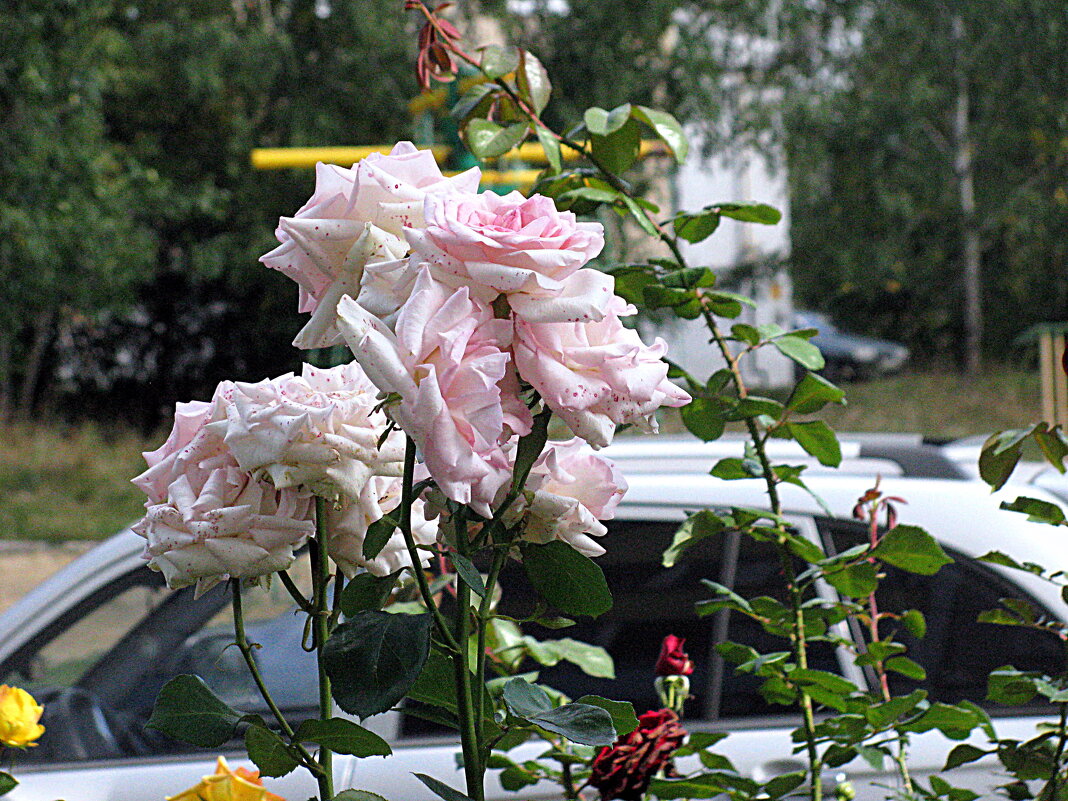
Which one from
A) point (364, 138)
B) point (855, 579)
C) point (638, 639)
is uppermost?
point (364, 138)

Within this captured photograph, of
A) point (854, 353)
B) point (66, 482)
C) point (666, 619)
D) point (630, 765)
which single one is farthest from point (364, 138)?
point (630, 765)

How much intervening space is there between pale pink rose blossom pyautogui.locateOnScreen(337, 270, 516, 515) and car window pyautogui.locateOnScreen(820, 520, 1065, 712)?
1776 mm

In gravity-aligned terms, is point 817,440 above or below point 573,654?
above

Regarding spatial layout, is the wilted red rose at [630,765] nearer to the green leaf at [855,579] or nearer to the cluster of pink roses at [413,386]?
the green leaf at [855,579]

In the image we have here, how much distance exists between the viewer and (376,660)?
2.47 ft

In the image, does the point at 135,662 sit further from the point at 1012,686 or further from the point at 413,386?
the point at 413,386

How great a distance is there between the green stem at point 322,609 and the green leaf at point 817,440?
58 cm

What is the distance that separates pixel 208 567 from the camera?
81cm

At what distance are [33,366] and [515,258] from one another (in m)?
14.7

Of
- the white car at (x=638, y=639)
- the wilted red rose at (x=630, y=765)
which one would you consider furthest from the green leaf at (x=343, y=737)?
the white car at (x=638, y=639)

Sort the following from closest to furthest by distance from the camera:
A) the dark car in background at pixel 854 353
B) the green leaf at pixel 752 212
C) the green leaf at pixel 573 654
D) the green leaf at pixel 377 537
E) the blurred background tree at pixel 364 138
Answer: the green leaf at pixel 377 537
the green leaf at pixel 752 212
the green leaf at pixel 573 654
the blurred background tree at pixel 364 138
the dark car in background at pixel 854 353

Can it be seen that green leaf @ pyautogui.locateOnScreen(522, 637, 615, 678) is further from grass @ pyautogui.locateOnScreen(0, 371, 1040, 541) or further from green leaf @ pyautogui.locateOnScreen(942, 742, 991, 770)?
grass @ pyautogui.locateOnScreen(0, 371, 1040, 541)

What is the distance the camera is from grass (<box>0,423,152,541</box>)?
1052 cm

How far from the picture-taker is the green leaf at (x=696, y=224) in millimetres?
1272
